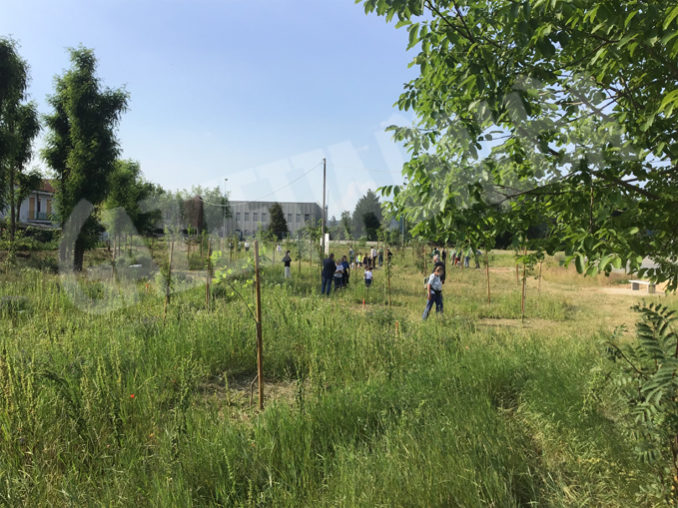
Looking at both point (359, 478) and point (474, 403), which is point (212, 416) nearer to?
point (359, 478)

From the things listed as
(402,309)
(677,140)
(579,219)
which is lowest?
(402,309)

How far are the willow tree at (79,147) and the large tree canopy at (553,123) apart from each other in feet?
52.9

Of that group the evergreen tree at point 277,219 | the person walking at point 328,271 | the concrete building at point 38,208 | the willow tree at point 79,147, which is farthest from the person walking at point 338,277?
the evergreen tree at point 277,219

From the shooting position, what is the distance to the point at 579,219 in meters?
2.78

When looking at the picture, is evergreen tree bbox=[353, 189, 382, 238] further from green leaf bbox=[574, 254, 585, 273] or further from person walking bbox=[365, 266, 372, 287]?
green leaf bbox=[574, 254, 585, 273]

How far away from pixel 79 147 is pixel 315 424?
640 inches

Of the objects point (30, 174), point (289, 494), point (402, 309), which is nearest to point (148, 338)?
point (289, 494)

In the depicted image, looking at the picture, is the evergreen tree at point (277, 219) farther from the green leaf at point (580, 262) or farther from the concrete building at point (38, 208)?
the green leaf at point (580, 262)

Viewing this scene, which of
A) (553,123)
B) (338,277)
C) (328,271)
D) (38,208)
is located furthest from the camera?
(38,208)

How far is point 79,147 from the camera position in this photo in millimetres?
15461

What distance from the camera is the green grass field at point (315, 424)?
2.44 metres

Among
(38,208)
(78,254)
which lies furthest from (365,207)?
(78,254)

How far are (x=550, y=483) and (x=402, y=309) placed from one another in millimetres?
7519

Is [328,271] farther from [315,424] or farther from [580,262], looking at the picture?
[580,262]
